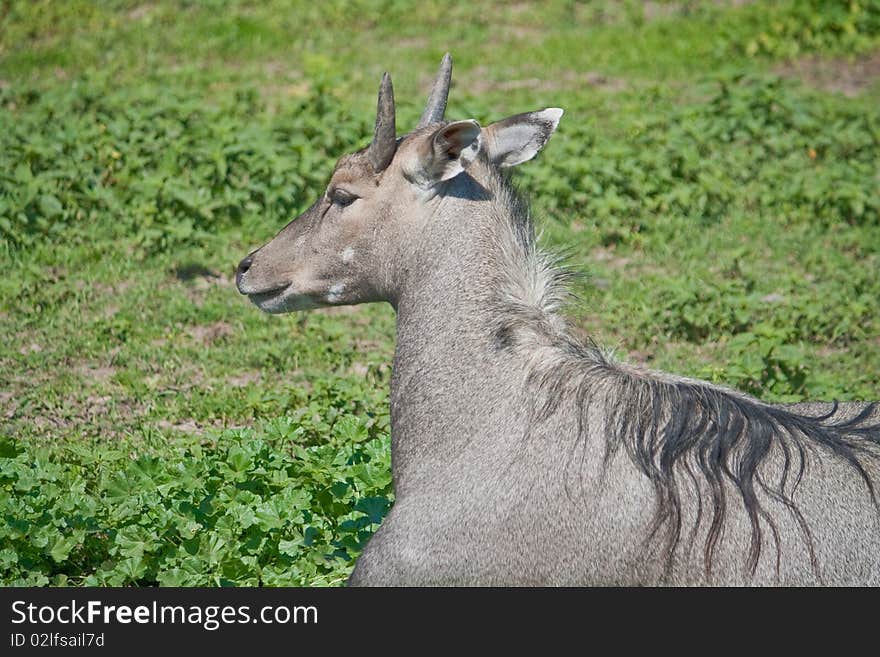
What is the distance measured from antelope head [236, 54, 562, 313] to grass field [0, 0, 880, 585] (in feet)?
2.14

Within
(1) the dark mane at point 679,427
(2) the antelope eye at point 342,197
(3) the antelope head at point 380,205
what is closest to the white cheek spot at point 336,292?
(3) the antelope head at point 380,205

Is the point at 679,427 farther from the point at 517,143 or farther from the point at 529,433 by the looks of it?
the point at 517,143

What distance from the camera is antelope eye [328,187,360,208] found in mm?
5055

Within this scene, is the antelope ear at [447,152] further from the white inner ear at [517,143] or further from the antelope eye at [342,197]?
the antelope eye at [342,197]

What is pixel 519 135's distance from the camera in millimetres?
4914

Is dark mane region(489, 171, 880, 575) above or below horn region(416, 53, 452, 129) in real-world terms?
below

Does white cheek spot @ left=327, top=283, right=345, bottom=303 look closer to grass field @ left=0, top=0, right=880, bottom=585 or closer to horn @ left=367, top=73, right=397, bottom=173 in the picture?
horn @ left=367, top=73, right=397, bottom=173

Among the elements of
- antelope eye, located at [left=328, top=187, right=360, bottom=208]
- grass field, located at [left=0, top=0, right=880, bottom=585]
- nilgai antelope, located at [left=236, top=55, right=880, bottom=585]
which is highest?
antelope eye, located at [left=328, top=187, right=360, bottom=208]

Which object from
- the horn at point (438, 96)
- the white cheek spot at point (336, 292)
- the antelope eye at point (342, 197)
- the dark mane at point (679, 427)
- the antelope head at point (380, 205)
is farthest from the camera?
the horn at point (438, 96)

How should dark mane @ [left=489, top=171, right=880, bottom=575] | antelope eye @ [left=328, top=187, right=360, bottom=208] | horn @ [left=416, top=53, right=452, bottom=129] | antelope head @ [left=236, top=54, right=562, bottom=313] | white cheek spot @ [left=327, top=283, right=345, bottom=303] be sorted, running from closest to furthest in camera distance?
dark mane @ [left=489, top=171, right=880, bottom=575]
antelope head @ [left=236, top=54, right=562, bottom=313]
antelope eye @ [left=328, top=187, right=360, bottom=208]
white cheek spot @ [left=327, top=283, right=345, bottom=303]
horn @ [left=416, top=53, right=452, bottom=129]

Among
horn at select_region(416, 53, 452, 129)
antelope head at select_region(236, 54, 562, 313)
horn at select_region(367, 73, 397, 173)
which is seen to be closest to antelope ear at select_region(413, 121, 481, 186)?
antelope head at select_region(236, 54, 562, 313)

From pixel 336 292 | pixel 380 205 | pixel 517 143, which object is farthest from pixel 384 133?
pixel 336 292

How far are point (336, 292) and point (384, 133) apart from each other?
2.32 ft

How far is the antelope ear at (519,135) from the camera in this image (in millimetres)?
4871
